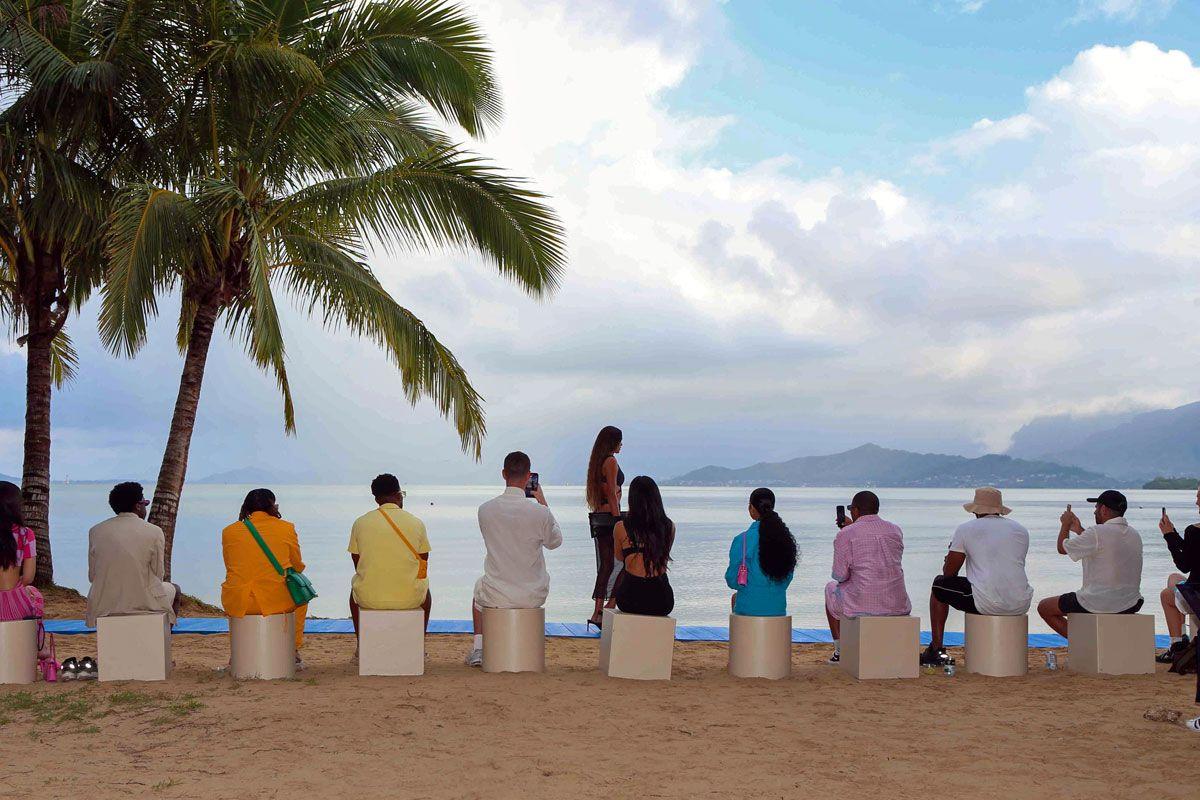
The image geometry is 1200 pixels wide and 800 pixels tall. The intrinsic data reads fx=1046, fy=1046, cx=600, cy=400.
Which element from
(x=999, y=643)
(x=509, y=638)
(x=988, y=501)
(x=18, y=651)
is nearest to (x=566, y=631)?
(x=509, y=638)

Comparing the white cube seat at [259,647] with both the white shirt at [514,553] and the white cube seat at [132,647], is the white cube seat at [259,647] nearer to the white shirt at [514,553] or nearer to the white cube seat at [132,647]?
the white cube seat at [132,647]

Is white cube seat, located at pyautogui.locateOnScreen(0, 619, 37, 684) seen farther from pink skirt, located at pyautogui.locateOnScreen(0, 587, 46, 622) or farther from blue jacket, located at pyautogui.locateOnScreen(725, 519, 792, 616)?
blue jacket, located at pyautogui.locateOnScreen(725, 519, 792, 616)

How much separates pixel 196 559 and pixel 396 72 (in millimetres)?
19133

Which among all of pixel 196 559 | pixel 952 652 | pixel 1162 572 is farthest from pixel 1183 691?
pixel 196 559

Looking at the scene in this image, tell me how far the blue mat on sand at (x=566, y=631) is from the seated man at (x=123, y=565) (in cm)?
247

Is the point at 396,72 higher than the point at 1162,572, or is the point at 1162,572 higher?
the point at 396,72

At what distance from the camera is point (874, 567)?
6.80 metres

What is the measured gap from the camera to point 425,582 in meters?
6.73

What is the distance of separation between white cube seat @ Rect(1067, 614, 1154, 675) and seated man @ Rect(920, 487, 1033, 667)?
472 millimetres

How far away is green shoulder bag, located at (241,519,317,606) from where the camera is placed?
6.42 metres

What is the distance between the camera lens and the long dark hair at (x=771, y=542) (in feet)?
21.9

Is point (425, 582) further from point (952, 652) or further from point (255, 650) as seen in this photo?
point (952, 652)

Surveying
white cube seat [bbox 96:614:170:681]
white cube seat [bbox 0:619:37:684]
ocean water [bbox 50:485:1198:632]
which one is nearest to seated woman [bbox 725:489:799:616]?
white cube seat [bbox 96:614:170:681]

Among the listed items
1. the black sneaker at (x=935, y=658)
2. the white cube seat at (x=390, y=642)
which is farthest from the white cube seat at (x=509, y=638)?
the black sneaker at (x=935, y=658)
